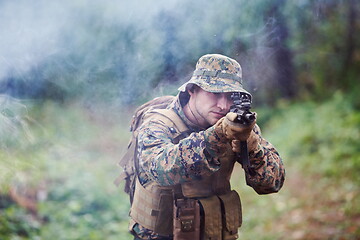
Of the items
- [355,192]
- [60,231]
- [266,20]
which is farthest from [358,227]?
[60,231]

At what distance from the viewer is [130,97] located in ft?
14.5

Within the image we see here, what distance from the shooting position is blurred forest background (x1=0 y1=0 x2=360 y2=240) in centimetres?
412

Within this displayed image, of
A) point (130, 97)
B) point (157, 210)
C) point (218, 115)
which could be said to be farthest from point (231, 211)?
point (130, 97)

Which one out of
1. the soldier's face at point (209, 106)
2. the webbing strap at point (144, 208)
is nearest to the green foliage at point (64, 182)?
the webbing strap at point (144, 208)

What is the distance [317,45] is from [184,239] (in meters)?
7.61

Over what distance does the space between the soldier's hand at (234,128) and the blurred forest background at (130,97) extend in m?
1.67

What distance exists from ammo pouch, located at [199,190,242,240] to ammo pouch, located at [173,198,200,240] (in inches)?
2.3

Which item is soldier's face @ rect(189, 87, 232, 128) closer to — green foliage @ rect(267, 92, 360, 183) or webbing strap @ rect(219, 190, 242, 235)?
webbing strap @ rect(219, 190, 242, 235)

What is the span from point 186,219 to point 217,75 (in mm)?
923

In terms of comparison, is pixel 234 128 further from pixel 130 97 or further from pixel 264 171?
pixel 130 97

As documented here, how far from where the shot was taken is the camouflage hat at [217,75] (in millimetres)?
2719

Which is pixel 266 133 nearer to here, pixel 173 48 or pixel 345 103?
pixel 345 103

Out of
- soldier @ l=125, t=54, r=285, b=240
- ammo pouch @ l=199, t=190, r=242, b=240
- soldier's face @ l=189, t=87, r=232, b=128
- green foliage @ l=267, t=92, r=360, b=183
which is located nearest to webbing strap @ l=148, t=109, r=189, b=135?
soldier @ l=125, t=54, r=285, b=240

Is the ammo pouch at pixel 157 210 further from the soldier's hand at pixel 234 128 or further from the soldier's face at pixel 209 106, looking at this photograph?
the soldier's hand at pixel 234 128
